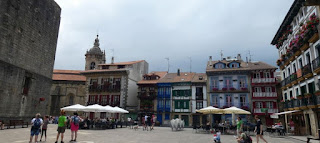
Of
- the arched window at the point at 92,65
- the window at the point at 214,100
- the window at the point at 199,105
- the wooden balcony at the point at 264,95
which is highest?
the arched window at the point at 92,65

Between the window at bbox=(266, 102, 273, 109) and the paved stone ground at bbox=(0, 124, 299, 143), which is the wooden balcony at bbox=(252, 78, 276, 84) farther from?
the paved stone ground at bbox=(0, 124, 299, 143)

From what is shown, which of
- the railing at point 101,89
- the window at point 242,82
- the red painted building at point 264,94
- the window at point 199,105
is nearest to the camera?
the red painted building at point 264,94

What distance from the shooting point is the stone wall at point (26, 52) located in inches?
775

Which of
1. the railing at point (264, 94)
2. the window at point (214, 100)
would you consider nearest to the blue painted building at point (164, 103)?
the window at point (214, 100)

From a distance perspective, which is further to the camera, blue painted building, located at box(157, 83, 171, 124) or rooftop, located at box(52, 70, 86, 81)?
rooftop, located at box(52, 70, 86, 81)

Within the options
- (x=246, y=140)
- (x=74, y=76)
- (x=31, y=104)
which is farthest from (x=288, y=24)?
(x=74, y=76)

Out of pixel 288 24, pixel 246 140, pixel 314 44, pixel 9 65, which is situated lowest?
pixel 246 140

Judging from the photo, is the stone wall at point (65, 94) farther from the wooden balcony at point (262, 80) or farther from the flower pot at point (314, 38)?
the flower pot at point (314, 38)

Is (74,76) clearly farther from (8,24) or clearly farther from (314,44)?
(314,44)

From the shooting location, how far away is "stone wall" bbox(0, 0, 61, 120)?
→ 19688 mm

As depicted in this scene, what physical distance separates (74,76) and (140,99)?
64.5 feet

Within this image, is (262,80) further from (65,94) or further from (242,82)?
(65,94)

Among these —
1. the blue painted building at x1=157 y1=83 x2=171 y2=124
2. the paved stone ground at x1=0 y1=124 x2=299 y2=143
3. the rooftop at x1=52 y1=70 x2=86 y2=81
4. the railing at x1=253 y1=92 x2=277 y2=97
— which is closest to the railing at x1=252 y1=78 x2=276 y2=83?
the railing at x1=253 y1=92 x2=277 y2=97

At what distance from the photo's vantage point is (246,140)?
29.9 feet
